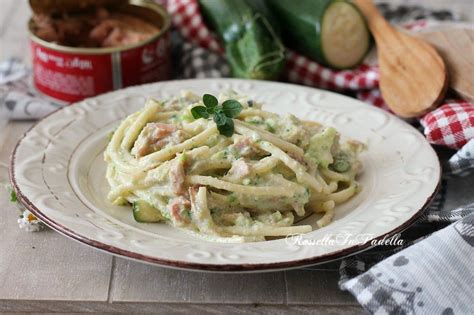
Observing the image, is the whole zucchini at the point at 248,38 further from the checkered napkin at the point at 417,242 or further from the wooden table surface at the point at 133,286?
the wooden table surface at the point at 133,286

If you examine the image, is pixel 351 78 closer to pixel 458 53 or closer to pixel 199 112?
pixel 458 53

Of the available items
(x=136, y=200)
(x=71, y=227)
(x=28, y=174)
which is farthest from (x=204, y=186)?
(x=28, y=174)

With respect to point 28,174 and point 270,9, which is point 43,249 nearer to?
point 28,174

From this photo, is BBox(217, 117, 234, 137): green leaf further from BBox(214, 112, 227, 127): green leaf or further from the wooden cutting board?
the wooden cutting board

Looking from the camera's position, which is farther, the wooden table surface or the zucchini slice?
the zucchini slice

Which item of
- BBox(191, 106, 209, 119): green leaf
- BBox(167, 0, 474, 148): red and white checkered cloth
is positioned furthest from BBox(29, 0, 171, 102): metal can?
BBox(191, 106, 209, 119): green leaf
